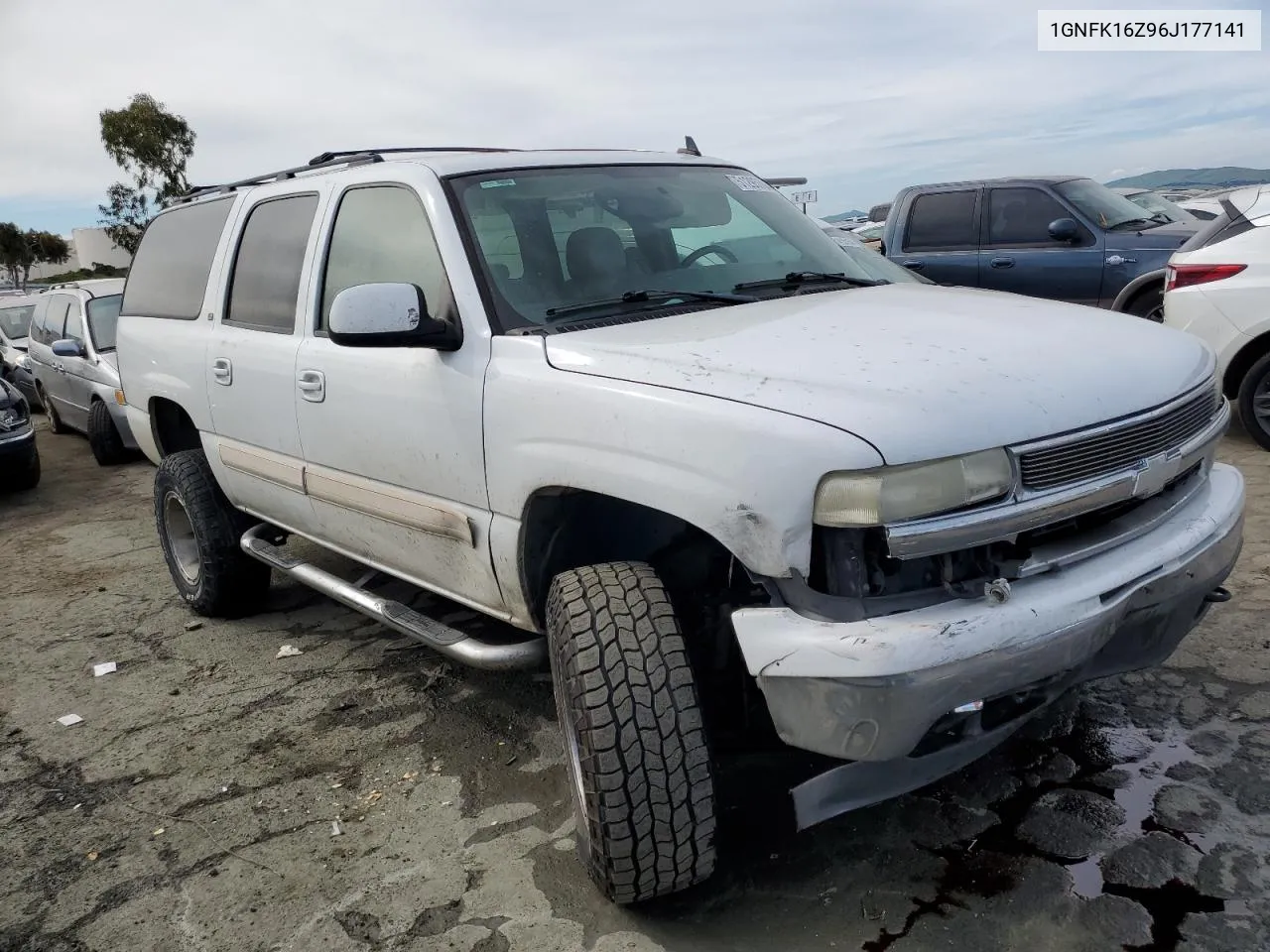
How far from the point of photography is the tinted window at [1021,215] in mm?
8617

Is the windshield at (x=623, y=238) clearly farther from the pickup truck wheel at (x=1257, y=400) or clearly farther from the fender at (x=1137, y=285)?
the fender at (x=1137, y=285)

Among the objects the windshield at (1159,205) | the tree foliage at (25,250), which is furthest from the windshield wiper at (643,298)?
the tree foliage at (25,250)

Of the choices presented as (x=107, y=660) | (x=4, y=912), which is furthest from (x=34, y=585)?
(x=4, y=912)

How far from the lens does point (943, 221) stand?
357 inches

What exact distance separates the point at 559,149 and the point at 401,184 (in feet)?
2.01

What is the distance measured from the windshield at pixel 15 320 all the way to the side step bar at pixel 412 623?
10.4 metres

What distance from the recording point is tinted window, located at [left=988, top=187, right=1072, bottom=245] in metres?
8.62

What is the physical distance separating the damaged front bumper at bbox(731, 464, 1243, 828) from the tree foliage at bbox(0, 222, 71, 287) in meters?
50.6

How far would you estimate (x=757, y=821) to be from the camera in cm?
282

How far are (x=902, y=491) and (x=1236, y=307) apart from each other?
4964mm

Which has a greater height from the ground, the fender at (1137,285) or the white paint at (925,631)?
the white paint at (925,631)

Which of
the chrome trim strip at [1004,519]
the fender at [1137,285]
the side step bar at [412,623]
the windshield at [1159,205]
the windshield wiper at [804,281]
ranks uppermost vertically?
the windshield wiper at [804,281]

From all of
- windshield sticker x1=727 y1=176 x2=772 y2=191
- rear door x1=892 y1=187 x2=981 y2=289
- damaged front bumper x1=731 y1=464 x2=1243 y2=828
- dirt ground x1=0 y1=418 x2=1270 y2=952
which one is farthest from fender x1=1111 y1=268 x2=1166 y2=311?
damaged front bumper x1=731 y1=464 x2=1243 y2=828

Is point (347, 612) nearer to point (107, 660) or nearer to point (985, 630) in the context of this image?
point (107, 660)
